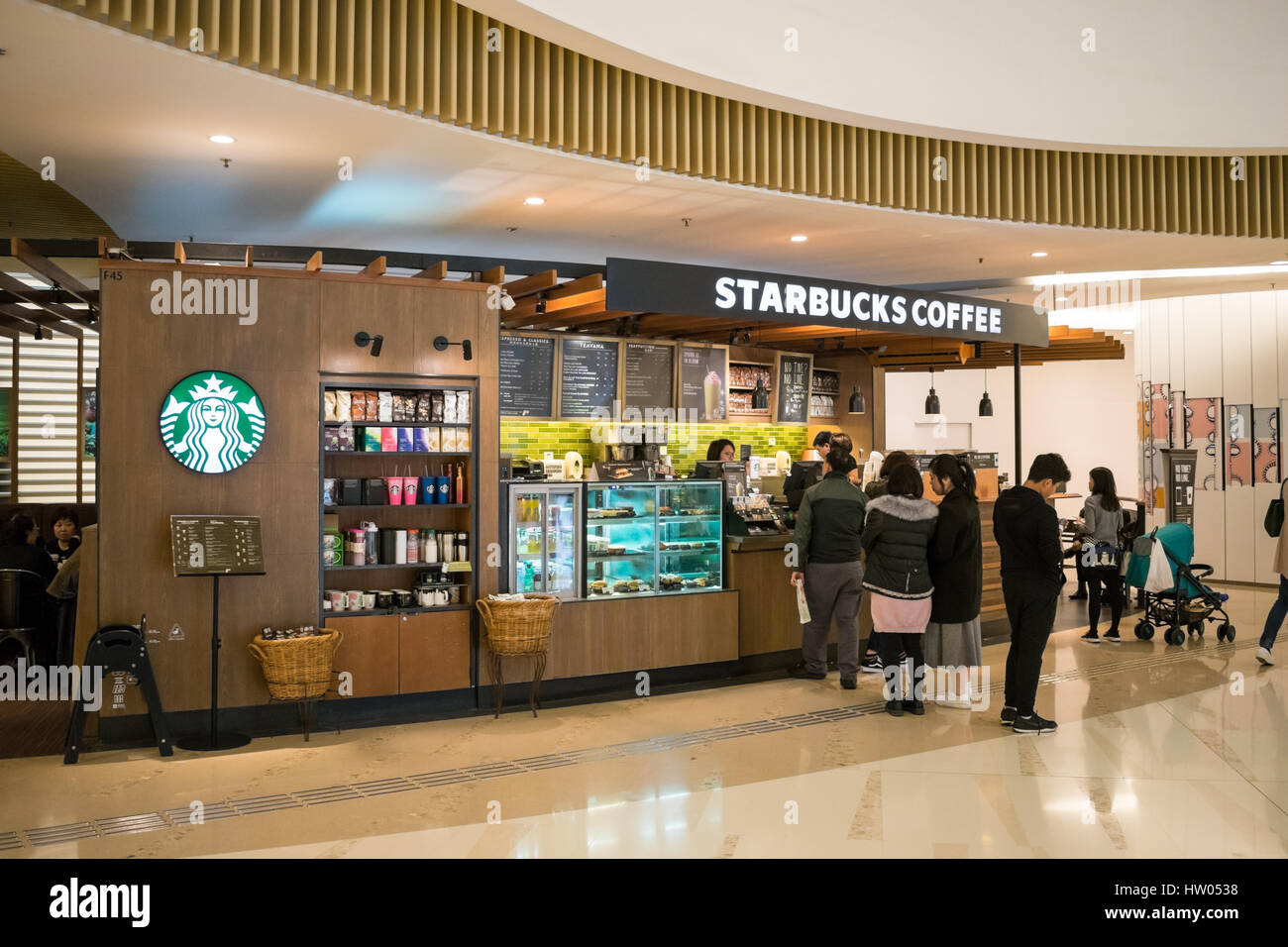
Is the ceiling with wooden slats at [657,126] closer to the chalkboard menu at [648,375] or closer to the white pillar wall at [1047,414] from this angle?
the chalkboard menu at [648,375]

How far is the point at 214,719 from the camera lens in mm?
6246

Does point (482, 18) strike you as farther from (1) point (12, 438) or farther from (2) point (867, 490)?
(1) point (12, 438)

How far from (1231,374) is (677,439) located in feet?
26.4

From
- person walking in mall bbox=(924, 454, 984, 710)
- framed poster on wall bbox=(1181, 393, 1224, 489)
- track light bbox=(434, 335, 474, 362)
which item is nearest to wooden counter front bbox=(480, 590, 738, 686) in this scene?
person walking in mall bbox=(924, 454, 984, 710)

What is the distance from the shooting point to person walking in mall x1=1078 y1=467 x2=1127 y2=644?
9.61 m

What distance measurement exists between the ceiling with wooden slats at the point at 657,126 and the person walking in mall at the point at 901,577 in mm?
2343

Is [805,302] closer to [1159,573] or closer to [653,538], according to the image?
[653,538]

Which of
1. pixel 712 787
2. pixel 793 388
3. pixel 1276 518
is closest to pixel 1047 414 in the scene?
pixel 793 388

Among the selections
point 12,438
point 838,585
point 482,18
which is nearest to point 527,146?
point 482,18

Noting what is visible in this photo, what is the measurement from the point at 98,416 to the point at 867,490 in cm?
565

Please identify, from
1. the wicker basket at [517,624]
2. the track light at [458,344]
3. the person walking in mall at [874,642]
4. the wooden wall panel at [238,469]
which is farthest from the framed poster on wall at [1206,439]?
the wooden wall panel at [238,469]

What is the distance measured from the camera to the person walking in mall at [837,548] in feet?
25.5

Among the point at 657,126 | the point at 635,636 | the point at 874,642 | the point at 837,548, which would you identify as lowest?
the point at 874,642

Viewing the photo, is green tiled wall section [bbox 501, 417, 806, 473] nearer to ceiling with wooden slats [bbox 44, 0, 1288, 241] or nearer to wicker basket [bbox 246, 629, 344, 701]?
wicker basket [bbox 246, 629, 344, 701]
